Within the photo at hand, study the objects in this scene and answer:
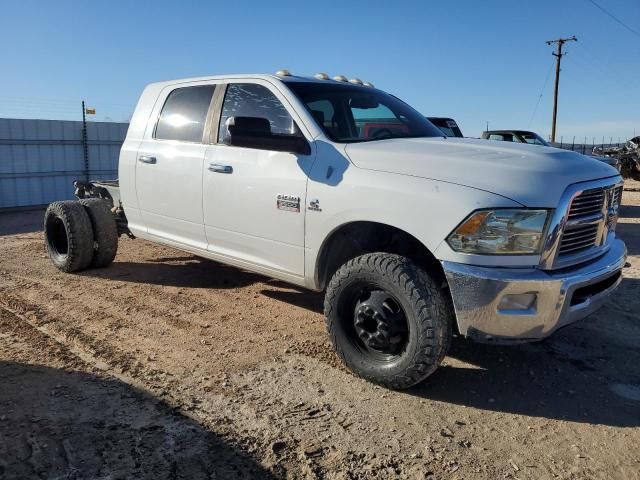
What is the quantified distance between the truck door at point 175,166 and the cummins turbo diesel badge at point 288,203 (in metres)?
0.99

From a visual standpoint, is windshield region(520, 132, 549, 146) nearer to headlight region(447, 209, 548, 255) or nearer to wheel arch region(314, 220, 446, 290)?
wheel arch region(314, 220, 446, 290)

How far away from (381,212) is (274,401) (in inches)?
52.7

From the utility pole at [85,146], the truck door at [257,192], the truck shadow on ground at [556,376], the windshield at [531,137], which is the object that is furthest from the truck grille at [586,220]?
the utility pole at [85,146]

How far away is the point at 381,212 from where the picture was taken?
3.36 meters

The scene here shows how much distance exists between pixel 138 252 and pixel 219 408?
4.81 metres

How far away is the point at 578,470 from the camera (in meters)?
2.71

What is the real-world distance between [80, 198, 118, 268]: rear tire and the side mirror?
2.97 meters

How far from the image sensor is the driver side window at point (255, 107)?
4176 millimetres

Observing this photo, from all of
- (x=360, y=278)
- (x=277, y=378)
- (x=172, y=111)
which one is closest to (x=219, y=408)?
(x=277, y=378)

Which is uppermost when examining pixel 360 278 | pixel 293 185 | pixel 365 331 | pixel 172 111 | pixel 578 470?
pixel 172 111

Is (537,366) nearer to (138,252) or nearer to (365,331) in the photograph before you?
(365,331)

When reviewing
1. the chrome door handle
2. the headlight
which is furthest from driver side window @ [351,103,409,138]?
the headlight

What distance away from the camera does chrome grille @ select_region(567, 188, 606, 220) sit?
3.19m

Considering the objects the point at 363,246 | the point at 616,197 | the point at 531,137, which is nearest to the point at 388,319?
the point at 363,246
